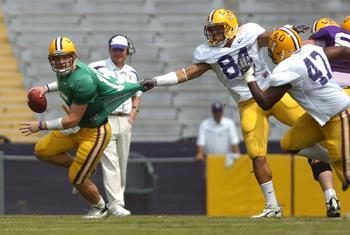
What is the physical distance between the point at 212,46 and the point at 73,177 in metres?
1.52

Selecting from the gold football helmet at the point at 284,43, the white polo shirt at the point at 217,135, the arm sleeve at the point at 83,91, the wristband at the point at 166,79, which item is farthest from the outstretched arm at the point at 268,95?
the white polo shirt at the point at 217,135

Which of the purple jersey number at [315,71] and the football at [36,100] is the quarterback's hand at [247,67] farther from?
the football at [36,100]

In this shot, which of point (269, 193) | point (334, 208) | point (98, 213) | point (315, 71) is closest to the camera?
point (315, 71)

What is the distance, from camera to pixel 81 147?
853 cm

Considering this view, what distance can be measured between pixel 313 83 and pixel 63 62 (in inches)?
76.7

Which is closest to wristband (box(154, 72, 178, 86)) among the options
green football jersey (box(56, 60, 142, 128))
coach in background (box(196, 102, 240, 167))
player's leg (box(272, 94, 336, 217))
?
green football jersey (box(56, 60, 142, 128))

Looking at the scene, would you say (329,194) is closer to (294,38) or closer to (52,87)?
(294,38)

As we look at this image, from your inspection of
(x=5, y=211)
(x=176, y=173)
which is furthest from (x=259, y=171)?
(x=5, y=211)

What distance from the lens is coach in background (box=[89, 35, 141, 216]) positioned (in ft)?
32.0

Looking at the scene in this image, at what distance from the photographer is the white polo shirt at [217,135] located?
490 inches

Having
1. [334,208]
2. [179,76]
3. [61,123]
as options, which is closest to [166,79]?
[179,76]

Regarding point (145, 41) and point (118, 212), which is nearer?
point (118, 212)

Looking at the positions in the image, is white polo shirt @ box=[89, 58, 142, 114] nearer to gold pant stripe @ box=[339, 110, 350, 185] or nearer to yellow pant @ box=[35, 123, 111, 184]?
yellow pant @ box=[35, 123, 111, 184]

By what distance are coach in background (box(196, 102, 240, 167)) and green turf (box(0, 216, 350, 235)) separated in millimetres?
4031
